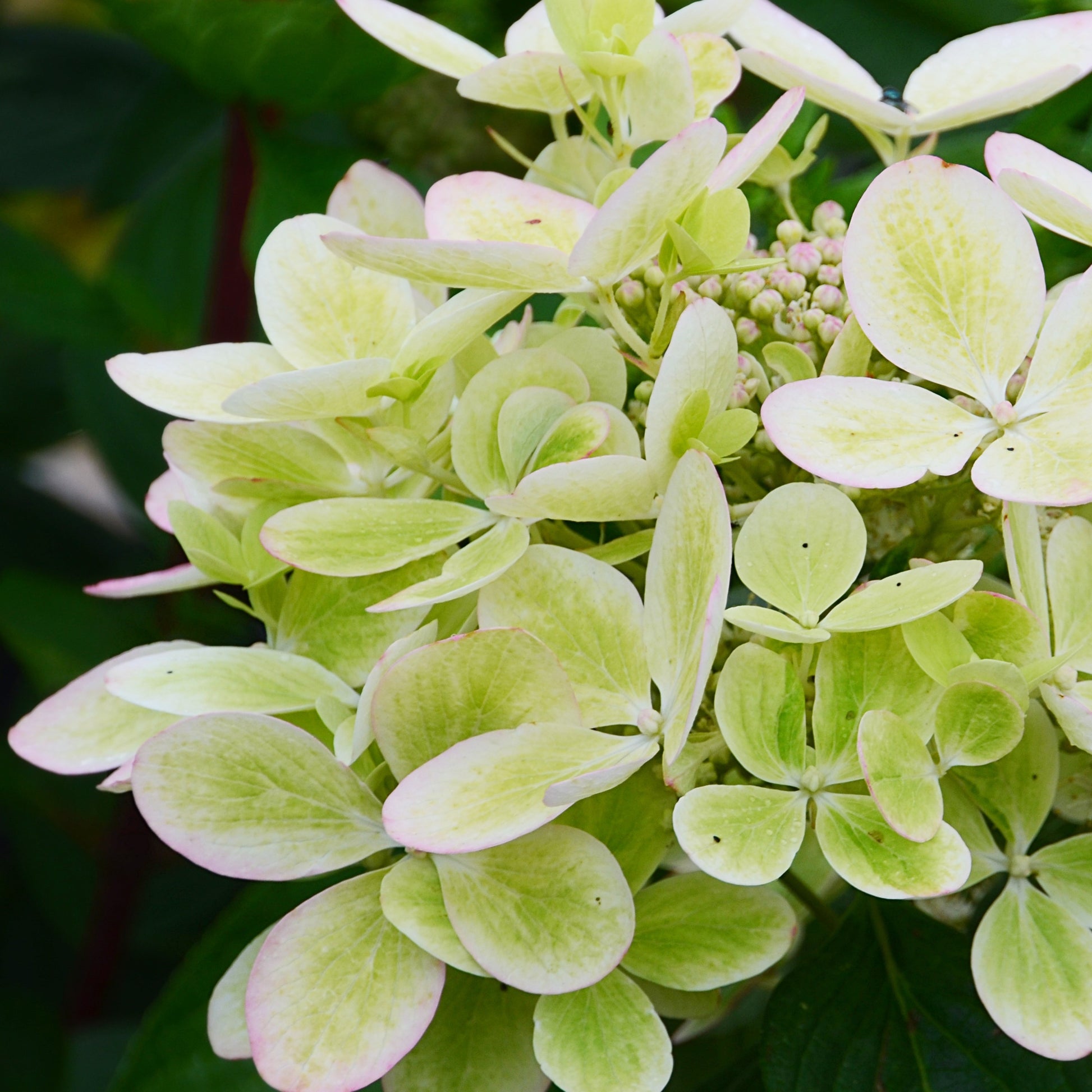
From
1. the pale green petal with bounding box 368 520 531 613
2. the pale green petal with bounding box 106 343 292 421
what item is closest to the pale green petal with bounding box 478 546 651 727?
the pale green petal with bounding box 368 520 531 613

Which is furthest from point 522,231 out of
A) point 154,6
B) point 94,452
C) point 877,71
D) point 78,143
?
point 78,143

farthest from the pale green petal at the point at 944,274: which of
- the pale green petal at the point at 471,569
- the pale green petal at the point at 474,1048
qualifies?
the pale green petal at the point at 474,1048

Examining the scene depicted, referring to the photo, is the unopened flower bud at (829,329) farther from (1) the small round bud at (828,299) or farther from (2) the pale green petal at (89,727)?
(2) the pale green petal at (89,727)

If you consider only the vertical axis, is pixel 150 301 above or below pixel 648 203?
below

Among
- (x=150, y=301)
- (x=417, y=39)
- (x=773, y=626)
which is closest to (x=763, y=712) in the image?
(x=773, y=626)

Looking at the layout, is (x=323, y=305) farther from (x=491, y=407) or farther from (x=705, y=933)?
(x=705, y=933)

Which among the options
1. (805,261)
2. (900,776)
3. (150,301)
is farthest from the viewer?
(150,301)

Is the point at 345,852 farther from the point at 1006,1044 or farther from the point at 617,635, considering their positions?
the point at 1006,1044
